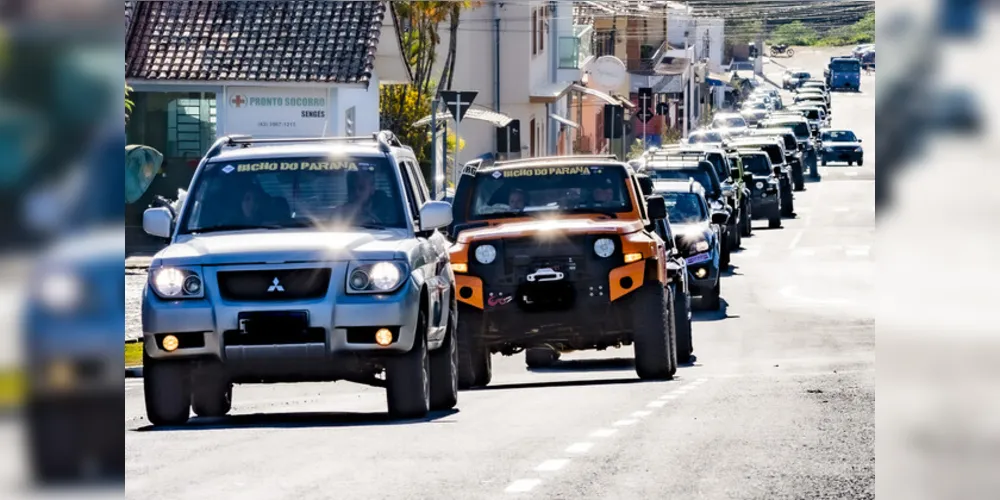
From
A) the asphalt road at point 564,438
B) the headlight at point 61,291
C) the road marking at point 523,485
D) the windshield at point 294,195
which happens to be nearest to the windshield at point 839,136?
the asphalt road at point 564,438

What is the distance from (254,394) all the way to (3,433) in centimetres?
1402

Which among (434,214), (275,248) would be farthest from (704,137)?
(275,248)

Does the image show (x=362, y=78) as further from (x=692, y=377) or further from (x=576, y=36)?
(x=576, y=36)

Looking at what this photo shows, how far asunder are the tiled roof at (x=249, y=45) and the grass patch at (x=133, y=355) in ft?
48.8

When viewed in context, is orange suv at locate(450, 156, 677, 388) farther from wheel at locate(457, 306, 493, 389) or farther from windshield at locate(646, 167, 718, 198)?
windshield at locate(646, 167, 718, 198)

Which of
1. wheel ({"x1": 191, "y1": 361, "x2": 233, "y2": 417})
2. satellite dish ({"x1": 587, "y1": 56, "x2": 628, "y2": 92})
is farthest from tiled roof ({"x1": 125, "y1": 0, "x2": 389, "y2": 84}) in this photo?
satellite dish ({"x1": 587, "y1": 56, "x2": 628, "y2": 92})

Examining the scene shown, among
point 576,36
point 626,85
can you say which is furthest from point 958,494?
point 626,85

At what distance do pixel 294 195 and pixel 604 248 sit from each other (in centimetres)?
471

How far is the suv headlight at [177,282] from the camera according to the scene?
10633 mm

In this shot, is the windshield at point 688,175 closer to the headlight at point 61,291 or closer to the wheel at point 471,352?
the wheel at point 471,352

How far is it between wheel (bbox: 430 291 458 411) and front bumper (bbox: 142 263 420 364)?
6.69 ft

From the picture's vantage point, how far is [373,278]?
11.1 meters

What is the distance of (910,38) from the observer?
379cm

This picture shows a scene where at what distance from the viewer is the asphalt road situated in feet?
31.9
